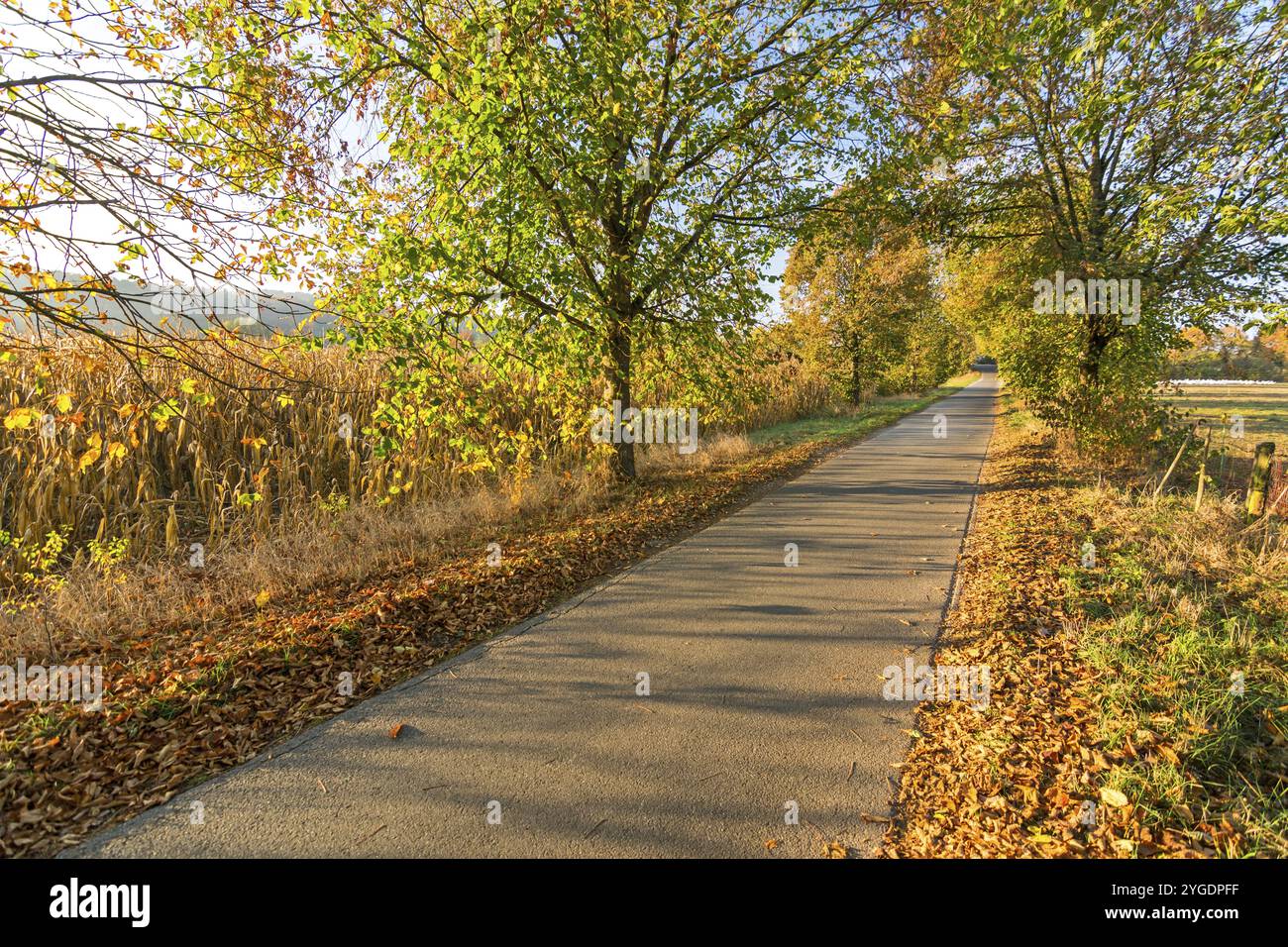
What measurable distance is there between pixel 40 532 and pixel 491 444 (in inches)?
182

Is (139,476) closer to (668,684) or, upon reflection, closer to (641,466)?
(668,684)

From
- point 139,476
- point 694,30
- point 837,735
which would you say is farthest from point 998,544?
point 139,476

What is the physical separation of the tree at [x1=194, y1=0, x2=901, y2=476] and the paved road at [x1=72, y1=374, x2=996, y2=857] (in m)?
3.64

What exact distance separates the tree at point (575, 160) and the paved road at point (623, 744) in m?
3.64

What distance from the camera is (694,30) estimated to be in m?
7.84

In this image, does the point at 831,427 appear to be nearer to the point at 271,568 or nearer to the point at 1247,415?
the point at 1247,415

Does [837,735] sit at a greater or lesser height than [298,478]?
lesser

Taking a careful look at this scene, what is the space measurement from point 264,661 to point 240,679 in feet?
0.84

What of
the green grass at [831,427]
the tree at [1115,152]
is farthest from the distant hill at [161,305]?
the green grass at [831,427]

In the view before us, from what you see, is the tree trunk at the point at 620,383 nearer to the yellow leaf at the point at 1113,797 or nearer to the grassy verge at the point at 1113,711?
the grassy verge at the point at 1113,711

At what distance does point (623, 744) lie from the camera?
3.34 meters

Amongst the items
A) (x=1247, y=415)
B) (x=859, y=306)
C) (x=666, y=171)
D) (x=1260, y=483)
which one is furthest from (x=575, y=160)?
(x=1247, y=415)

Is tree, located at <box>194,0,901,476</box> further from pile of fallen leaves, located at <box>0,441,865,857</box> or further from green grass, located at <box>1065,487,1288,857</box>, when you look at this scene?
green grass, located at <box>1065,487,1288,857</box>

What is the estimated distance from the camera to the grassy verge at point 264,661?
2992mm
